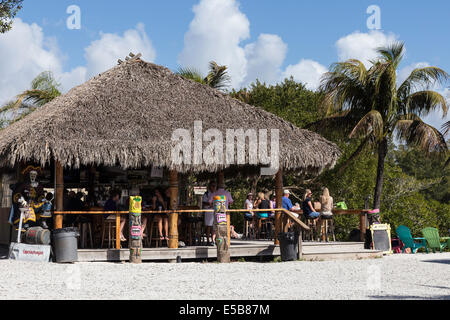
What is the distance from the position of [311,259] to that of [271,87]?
16.0 metres

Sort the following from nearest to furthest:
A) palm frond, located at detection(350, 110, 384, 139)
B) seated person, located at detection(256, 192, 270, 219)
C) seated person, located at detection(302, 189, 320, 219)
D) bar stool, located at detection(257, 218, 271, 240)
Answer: seated person, located at detection(302, 189, 320, 219)
seated person, located at detection(256, 192, 270, 219)
bar stool, located at detection(257, 218, 271, 240)
palm frond, located at detection(350, 110, 384, 139)

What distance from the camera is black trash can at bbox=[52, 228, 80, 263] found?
40.4ft

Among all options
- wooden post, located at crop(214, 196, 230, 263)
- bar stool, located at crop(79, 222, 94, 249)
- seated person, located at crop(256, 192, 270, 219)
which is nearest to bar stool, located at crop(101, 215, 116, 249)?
bar stool, located at crop(79, 222, 94, 249)

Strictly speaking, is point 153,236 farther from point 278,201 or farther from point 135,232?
point 278,201

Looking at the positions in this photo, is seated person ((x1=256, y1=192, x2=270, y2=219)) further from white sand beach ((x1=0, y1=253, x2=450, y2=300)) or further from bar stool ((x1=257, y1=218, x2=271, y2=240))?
white sand beach ((x1=0, y1=253, x2=450, y2=300))

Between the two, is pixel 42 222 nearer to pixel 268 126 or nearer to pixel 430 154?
pixel 268 126

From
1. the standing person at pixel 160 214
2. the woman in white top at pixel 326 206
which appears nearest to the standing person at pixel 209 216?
the standing person at pixel 160 214

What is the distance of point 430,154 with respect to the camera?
69.3 feet

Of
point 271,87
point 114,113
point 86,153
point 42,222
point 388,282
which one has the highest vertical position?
point 271,87

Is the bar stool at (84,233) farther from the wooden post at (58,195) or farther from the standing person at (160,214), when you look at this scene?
the standing person at (160,214)

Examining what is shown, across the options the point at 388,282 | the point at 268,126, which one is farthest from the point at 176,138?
the point at 388,282

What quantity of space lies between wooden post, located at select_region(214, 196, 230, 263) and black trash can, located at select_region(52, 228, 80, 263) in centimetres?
306

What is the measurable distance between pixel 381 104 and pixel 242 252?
10323mm

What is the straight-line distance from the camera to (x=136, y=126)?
44.2 feet
